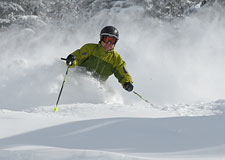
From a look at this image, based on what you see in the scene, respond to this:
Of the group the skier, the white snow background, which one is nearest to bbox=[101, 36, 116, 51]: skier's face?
the skier

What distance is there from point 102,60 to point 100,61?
49 millimetres

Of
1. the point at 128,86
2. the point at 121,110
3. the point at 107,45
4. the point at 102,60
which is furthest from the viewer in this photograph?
the point at 102,60

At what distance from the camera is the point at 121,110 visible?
4.48 m

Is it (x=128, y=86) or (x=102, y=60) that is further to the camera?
(x=102, y=60)

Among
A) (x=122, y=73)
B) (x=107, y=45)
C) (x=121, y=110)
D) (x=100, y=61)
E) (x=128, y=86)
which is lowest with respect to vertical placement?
(x=121, y=110)

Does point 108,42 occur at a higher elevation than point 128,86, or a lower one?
higher

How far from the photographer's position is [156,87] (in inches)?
325

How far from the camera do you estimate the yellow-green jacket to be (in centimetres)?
622

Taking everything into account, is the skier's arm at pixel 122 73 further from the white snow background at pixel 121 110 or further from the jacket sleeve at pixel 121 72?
the white snow background at pixel 121 110

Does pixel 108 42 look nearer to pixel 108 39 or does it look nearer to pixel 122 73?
pixel 108 39

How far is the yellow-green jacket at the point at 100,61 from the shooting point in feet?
20.4

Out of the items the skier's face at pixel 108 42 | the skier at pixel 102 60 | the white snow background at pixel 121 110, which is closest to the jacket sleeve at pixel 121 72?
the skier at pixel 102 60

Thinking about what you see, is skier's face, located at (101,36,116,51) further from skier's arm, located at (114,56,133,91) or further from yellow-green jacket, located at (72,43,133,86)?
skier's arm, located at (114,56,133,91)

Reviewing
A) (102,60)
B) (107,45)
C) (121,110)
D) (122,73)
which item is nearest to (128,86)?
(122,73)
